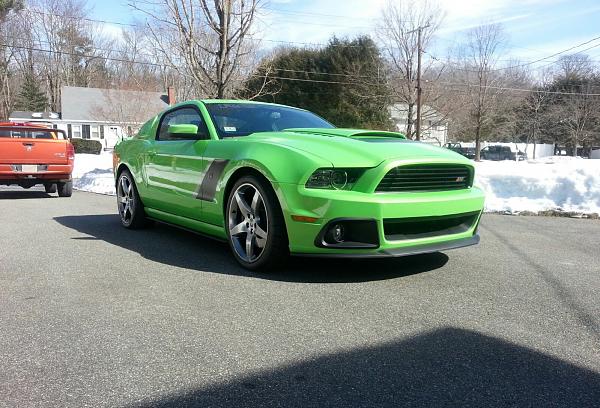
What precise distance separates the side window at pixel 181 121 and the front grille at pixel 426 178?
2057 mm

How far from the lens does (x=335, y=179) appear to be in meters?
3.84

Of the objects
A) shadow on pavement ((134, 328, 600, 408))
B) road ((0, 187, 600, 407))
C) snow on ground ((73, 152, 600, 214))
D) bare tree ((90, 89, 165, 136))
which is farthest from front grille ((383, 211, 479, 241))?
bare tree ((90, 89, 165, 136))

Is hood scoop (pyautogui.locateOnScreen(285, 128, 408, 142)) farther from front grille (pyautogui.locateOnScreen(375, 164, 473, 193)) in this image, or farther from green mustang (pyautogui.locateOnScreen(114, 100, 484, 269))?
front grille (pyautogui.locateOnScreen(375, 164, 473, 193))

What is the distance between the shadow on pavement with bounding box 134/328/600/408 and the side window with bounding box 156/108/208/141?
10.3ft

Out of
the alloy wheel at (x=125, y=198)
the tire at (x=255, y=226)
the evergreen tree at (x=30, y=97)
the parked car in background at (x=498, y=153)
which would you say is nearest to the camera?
the tire at (x=255, y=226)

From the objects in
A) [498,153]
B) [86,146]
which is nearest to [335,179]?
[86,146]

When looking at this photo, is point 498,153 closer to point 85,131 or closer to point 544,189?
point 544,189

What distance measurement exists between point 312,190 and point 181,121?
250 cm

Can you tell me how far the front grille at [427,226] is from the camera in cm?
385

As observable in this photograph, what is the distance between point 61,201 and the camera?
10.3 meters

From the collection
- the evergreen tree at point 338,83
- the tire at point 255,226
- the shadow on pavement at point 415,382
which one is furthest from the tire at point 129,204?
the evergreen tree at point 338,83

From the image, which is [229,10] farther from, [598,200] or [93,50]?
[93,50]

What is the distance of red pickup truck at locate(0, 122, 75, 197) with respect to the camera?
10.3 m

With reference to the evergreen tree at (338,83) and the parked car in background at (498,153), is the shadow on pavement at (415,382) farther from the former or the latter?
the parked car in background at (498,153)
